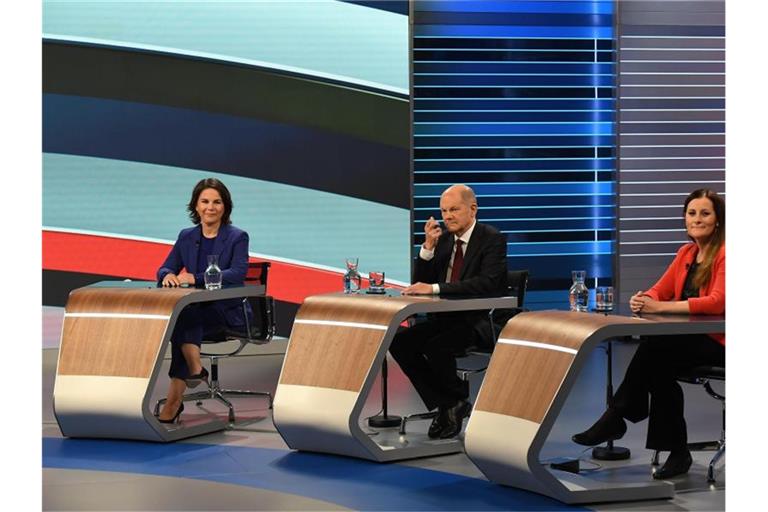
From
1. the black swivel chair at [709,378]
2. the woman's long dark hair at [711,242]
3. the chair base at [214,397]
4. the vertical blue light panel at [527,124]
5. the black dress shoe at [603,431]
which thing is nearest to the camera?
the black swivel chair at [709,378]

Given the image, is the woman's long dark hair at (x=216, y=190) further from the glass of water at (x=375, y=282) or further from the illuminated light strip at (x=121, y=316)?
the glass of water at (x=375, y=282)

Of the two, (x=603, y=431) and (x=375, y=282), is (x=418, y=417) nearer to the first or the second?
(x=375, y=282)

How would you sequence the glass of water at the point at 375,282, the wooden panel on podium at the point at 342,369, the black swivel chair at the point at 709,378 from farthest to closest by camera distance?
the glass of water at the point at 375,282 < the wooden panel on podium at the point at 342,369 < the black swivel chair at the point at 709,378

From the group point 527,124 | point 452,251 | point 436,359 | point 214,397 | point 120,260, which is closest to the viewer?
point 436,359

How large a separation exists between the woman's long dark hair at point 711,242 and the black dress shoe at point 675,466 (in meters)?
0.68

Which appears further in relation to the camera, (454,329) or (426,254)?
(426,254)

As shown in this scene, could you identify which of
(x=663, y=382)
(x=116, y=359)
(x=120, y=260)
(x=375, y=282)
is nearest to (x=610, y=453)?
(x=663, y=382)

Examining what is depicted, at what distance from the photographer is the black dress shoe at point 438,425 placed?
490 centimetres

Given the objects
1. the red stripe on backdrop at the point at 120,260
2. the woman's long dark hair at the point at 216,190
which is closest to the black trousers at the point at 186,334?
the woman's long dark hair at the point at 216,190

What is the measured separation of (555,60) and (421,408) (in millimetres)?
3829

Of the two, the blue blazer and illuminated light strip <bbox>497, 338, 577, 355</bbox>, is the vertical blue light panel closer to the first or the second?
the blue blazer

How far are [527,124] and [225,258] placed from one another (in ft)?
12.6

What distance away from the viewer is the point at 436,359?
4.91 m

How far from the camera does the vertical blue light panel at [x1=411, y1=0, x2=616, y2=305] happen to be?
8.47 meters
